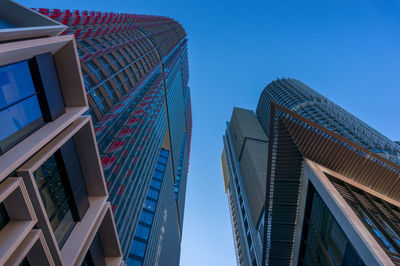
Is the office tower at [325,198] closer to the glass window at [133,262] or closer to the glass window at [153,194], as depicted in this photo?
the glass window at [133,262]

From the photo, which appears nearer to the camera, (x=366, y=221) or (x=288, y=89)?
(x=366, y=221)

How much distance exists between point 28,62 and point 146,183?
102ft

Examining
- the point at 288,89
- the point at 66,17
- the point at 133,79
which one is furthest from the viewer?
the point at 288,89

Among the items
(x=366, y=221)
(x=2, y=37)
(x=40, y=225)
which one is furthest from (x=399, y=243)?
(x=2, y=37)

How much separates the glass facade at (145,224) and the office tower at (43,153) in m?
17.7

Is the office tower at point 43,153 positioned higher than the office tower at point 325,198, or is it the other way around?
the office tower at point 43,153

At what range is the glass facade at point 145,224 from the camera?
94.4ft

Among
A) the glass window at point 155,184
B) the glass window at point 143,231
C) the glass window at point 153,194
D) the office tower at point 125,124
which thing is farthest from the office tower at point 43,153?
the glass window at point 155,184

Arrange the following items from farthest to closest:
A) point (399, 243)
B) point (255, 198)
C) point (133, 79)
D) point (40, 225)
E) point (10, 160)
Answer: point (255, 198) < point (133, 79) < point (399, 243) < point (40, 225) < point (10, 160)

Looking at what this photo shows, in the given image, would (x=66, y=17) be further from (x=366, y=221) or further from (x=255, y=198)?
(x=255, y=198)

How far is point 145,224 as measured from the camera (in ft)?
115

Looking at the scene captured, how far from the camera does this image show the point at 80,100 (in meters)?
11.3

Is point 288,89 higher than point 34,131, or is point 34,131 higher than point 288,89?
point 34,131

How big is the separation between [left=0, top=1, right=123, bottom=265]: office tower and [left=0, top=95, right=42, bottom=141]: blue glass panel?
1.3 inches
